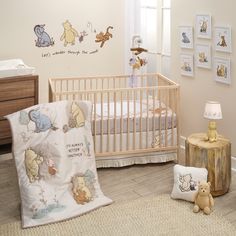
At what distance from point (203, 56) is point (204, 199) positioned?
141 centimetres

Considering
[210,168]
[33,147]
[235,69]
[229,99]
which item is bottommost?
[210,168]

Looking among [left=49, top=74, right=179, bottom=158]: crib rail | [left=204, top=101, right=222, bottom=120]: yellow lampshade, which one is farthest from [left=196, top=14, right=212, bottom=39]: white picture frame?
[left=204, top=101, right=222, bottom=120]: yellow lampshade

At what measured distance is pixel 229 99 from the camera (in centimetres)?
353

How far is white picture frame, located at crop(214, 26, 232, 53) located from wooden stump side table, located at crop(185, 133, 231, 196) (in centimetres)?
82

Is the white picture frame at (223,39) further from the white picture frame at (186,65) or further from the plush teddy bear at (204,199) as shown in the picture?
the plush teddy bear at (204,199)

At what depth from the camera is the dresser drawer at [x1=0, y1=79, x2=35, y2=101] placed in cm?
375

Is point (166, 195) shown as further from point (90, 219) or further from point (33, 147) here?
point (33, 147)

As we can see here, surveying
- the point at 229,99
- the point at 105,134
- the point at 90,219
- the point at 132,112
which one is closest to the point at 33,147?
the point at 90,219

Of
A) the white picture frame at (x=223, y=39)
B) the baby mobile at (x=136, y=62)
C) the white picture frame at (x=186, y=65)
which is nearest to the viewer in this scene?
the white picture frame at (x=223, y=39)

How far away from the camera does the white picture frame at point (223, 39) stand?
344 centimetres

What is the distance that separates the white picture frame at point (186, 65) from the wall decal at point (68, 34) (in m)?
1.32

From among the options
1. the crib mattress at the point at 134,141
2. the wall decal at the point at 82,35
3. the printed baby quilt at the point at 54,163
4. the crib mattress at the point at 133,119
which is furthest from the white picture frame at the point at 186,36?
the printed baby quilt at the point at 54,163

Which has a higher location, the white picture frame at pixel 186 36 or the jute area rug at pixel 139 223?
the white picture frame at pixel 186 36

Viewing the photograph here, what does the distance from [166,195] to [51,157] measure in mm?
897
